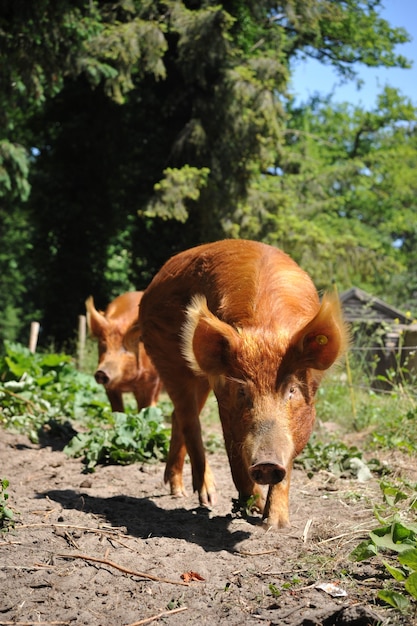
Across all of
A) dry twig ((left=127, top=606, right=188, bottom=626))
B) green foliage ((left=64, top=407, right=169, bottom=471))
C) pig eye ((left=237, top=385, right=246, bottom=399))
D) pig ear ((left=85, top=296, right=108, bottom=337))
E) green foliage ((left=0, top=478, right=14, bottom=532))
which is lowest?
green foliage ((left=64, top=407, right=169, bottom=471))

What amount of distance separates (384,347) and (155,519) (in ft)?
22.0

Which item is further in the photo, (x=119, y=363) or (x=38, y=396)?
(x=119, y=363)

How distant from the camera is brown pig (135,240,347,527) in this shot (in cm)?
383

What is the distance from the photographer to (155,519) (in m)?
4.54

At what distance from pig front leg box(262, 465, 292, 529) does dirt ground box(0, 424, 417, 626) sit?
76mm

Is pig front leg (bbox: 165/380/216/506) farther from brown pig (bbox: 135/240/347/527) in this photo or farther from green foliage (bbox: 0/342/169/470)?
green foliage (bbox: 0/342/169/470)

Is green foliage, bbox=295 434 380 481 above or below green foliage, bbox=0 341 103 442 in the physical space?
above

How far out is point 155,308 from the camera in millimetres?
5668

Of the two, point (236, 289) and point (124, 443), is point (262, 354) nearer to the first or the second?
point (236, 289)

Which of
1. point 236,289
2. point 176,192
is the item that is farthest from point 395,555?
point 176,192

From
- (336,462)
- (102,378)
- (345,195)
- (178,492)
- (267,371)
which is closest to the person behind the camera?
(267,371)

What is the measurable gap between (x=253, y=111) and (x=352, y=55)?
557 inches

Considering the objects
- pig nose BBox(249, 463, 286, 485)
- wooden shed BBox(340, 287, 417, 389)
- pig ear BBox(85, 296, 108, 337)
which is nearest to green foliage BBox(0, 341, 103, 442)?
pig ear BBox(85, 296, 108, 337)

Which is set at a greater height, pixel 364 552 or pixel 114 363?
pixel 364 552
